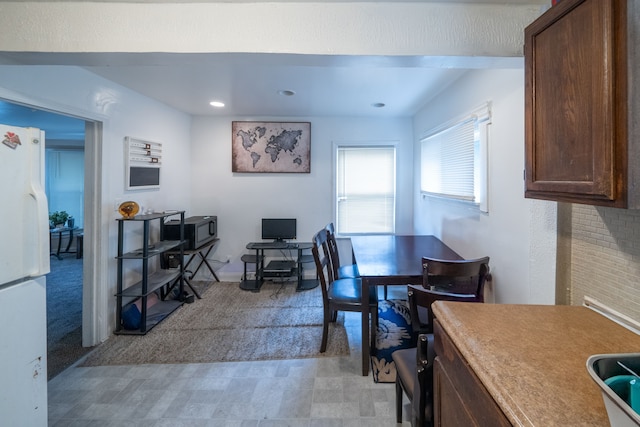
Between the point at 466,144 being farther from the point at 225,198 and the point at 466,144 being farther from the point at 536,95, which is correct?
the point at 225,198

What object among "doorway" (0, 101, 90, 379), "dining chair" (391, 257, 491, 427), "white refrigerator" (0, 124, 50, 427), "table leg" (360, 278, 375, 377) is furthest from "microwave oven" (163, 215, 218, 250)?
"dining chair" (391, 257, 491, 427)

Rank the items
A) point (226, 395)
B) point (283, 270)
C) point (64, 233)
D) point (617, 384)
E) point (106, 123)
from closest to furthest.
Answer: point (617, 384) → point (226, 395) → point (106, 123) → point (283, 270) → point (64, 233)

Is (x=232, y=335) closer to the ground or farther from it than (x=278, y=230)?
closer to the ground

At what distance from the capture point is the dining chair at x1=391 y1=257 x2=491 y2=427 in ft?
3.82

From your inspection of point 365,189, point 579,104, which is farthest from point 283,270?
point 579,104

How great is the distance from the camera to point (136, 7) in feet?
4.39

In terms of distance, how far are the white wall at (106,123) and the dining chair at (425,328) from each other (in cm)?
262

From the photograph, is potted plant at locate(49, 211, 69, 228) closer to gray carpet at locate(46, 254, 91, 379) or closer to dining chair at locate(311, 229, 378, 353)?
gray carpet at locate(46, 254, 91, 379)

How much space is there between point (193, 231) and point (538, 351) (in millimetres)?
3416

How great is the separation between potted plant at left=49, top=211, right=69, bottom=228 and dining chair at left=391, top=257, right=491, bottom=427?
6646 millimetres

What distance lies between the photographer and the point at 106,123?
256 centimetres

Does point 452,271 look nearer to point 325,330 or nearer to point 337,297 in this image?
Result: point 337,297

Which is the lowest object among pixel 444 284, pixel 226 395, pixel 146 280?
pixel 226 395

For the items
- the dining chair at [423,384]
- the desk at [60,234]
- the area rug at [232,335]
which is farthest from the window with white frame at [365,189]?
the desk at [60,234]
